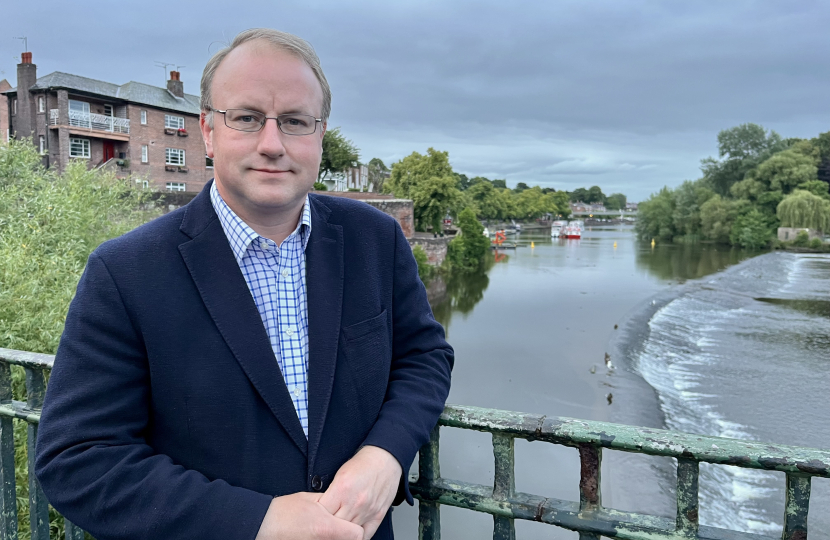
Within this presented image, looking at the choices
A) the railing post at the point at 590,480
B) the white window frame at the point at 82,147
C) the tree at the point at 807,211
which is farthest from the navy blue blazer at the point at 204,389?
the tree at the point at 807,211

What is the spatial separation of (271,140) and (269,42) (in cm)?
27

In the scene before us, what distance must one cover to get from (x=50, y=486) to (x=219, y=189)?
2.83ft

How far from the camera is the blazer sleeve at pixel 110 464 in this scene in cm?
149

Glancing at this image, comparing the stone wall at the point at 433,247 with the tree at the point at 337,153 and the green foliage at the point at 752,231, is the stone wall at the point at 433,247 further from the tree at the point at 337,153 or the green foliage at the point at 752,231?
the green foliage at the point at 752,231

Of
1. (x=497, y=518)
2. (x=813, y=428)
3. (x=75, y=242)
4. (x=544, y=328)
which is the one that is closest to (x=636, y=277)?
(x=544, y=328)

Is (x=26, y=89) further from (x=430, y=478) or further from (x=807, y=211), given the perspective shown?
(x=807, y=211)

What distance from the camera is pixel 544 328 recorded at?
3102 cm

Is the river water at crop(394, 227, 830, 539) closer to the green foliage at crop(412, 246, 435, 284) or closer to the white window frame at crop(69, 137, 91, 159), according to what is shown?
the green foliage at crop(412, 246, 435, 284)

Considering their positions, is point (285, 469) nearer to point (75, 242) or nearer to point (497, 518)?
point (497, 518)

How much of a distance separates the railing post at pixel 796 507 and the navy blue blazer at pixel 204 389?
90 centimetres

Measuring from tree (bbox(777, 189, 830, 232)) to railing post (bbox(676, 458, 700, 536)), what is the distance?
2735 inches

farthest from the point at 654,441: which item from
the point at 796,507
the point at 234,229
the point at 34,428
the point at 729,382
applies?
the point at 729,382

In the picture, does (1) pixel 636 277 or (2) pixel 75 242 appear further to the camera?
(1) pixel 636 277

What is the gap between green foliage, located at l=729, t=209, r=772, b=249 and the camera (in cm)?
6366
